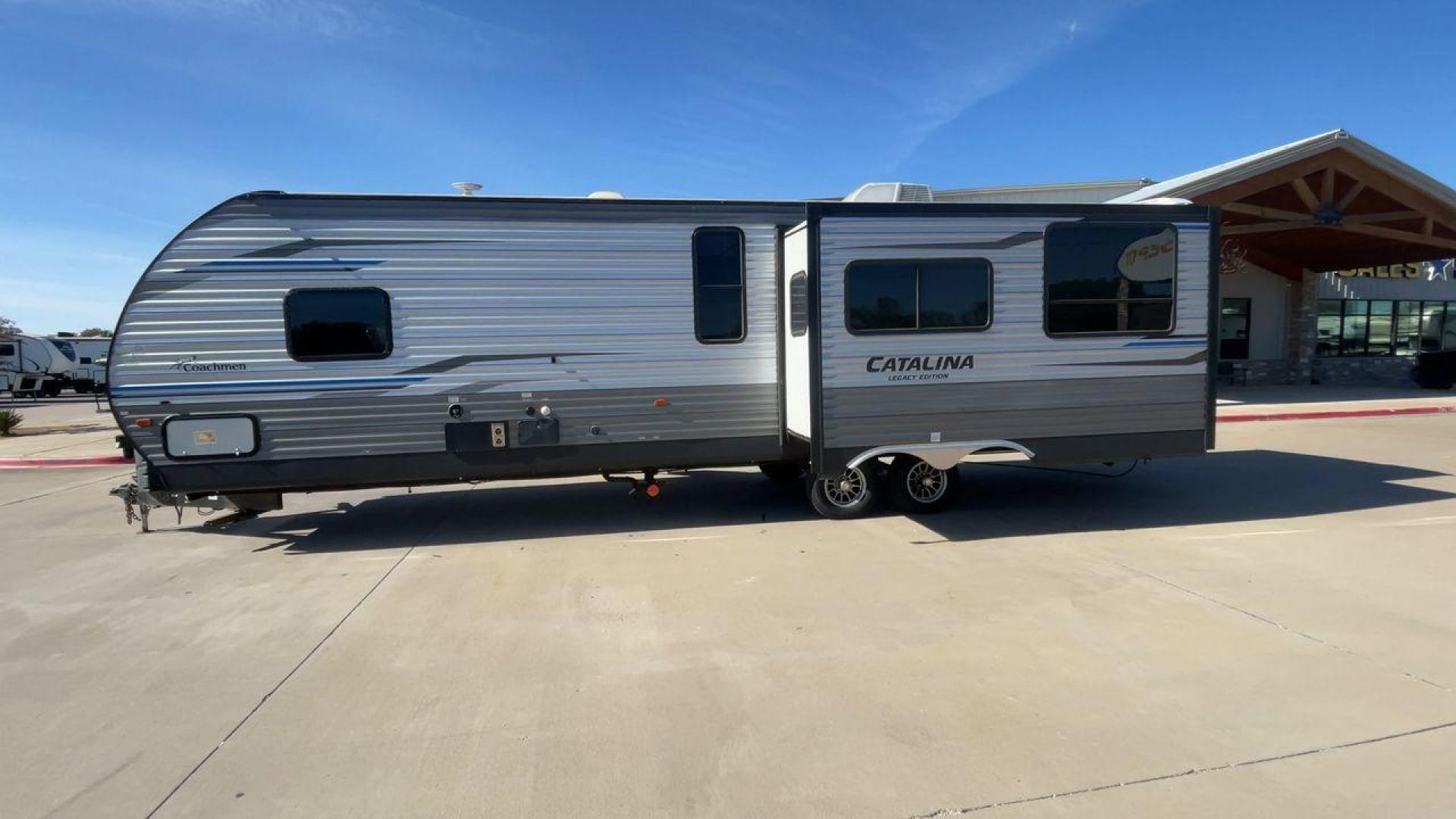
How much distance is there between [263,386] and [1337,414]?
19.0 m

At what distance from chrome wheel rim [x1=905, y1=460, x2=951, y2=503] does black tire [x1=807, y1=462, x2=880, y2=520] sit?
384 mm

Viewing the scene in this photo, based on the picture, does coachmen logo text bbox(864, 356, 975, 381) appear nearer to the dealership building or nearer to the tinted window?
the tinted window

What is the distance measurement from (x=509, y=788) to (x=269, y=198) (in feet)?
18.0

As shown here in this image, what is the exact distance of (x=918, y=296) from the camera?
6.73 metres

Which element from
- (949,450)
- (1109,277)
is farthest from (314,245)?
(1109,277)

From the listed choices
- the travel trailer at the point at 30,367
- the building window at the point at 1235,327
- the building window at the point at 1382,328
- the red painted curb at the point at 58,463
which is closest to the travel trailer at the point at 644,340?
the red painted curb at the point at 58,463

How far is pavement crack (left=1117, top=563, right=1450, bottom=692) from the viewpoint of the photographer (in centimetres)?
383

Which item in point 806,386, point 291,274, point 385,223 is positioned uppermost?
point 385,223

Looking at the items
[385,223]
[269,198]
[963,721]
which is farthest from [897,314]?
[269,198]

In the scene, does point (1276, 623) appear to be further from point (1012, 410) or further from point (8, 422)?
point (8, 422)

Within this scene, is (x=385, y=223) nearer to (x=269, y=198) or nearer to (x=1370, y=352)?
(x=269, y=198)

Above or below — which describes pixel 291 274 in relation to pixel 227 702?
above

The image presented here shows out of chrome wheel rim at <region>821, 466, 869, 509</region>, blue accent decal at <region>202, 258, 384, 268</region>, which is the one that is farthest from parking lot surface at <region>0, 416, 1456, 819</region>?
blue accent decal at <region>202, 258, 384, 268</region>

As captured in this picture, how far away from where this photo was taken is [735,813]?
2867 millimetres
